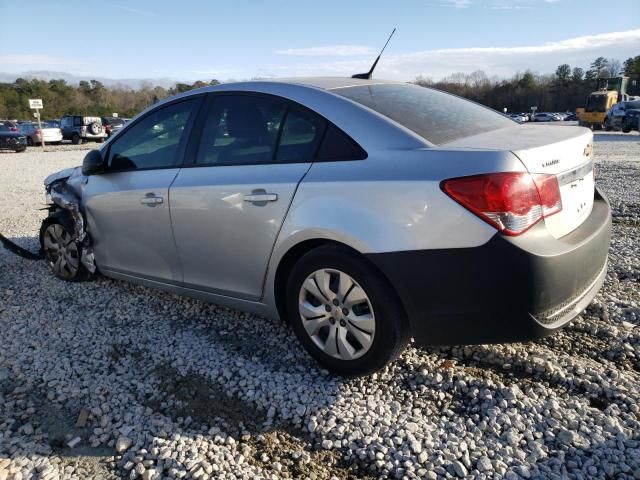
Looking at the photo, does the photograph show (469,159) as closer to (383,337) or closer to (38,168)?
(383,337)

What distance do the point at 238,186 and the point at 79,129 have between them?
103ft

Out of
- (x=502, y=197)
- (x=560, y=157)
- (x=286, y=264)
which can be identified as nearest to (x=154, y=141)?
(x=286, y=264)

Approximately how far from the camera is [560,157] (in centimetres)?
252

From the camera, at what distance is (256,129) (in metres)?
3.14

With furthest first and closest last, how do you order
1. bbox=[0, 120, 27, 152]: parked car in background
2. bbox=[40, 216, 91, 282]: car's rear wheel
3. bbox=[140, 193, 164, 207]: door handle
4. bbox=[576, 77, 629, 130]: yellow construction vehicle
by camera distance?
bbox=[576, 77, 629, 130]: yellow construction vehicle → bbox=[0, 120, 27, 152]: parked car in background → bbox=[40, 216, 91, 282]: car's rear wheel → bbox=[140, 193, 164, 207]: door handle

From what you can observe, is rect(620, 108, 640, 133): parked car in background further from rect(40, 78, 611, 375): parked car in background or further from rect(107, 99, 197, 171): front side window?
rect(107, 99, 197, 171): front side window

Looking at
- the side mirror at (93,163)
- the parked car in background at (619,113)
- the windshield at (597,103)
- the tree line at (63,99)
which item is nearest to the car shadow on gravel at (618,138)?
the parked car in background at (619,113)

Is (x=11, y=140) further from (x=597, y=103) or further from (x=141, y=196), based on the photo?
(x=597, y=103)

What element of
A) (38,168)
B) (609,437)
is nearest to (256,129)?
(609,437)

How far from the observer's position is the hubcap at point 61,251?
14.6ft

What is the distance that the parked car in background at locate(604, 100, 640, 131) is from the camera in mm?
29078

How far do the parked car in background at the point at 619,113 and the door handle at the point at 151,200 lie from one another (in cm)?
3226

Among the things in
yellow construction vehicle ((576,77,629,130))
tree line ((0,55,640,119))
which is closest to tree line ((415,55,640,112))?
tree line ((0,55,640,119))

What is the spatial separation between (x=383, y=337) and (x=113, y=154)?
2721 millimetres
